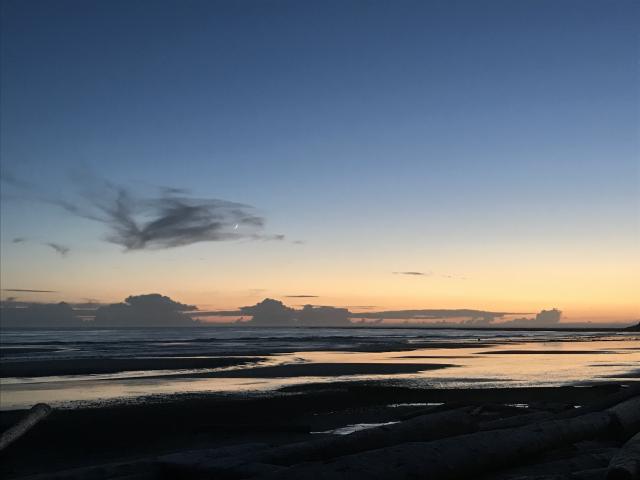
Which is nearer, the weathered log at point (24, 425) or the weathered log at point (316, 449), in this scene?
the weathered log at point (316, 449)

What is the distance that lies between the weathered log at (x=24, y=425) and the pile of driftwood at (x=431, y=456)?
4.02 meters

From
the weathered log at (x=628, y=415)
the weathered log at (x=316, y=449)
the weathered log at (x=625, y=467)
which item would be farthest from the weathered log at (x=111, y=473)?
the weathered log at (x=628, y=415)

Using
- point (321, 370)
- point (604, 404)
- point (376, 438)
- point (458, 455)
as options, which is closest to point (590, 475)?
point (458, 455)

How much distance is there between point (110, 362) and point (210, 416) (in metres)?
18.8

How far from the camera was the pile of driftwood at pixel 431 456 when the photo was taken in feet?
18.7

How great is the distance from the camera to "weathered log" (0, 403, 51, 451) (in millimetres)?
9766

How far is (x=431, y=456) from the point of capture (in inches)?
243

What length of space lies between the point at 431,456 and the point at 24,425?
8046 millimetres

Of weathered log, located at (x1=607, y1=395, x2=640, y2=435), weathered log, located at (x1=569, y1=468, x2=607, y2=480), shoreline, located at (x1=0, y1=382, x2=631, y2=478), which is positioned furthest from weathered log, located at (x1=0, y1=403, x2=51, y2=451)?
weathered log, located at (x1=607, y1=395, x2=640, y2=435)

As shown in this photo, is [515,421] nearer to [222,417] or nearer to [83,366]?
[222,417]

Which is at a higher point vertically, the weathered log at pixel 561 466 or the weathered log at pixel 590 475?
the weathered log at pixel 590 475

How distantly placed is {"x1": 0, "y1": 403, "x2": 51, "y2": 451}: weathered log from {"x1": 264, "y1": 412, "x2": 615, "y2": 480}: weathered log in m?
6.48

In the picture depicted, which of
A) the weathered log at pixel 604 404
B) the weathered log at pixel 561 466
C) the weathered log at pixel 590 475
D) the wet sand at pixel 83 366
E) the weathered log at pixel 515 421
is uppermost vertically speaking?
the weathered log at pixel 604 404

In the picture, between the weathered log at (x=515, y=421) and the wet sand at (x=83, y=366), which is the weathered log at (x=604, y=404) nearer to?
the weathered log at (x=515, y=421)
